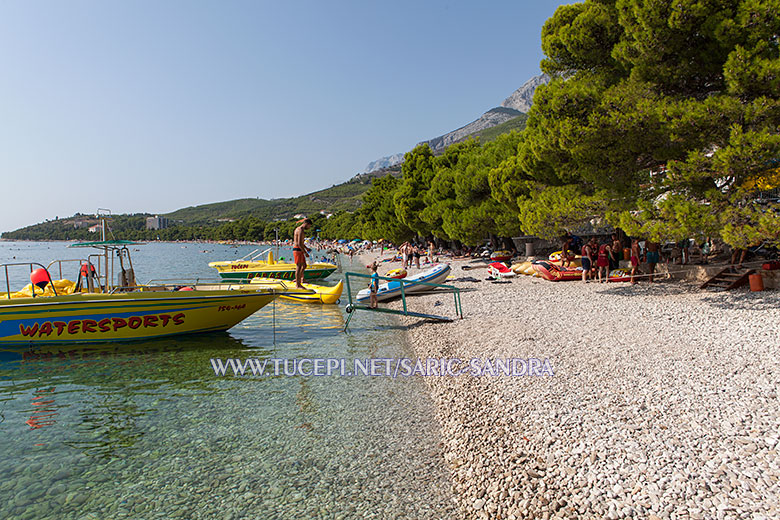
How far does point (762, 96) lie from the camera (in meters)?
10.7

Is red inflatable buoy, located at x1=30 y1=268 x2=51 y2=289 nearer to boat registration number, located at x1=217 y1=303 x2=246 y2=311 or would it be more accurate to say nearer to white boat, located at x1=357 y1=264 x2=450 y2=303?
boat registration number, located at x1=217 y1=303 x2=246 y2=311

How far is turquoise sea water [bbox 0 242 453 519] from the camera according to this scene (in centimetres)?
500

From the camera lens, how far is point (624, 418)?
5734 millimetres

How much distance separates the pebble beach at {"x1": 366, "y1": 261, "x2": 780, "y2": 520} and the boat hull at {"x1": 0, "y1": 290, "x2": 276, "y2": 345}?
6.03m

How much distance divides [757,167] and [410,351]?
30.5ft

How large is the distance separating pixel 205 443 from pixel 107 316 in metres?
6.58

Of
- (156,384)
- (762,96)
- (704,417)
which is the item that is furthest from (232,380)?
(762,96)

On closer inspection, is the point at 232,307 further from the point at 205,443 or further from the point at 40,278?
the point at 205,443

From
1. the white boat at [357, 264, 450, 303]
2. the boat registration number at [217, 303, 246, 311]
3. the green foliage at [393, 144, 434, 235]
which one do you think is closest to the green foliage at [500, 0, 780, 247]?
the white boat at [357, 264, 450, 303]

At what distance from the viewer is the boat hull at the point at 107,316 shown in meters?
10.9

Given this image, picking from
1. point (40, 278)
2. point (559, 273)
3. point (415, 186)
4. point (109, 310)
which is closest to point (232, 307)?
point (109, 310)

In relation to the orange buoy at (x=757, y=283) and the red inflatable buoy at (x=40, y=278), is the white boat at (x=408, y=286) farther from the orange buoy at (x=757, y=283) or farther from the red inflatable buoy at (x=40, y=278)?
the orange buoy at (x=757, y=283)

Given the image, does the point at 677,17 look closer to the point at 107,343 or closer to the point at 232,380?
the point at 232,380

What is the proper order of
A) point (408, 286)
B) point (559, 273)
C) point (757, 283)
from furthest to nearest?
1. point (559, 273)
2. point (408, 286)
3. point (757, 283)
